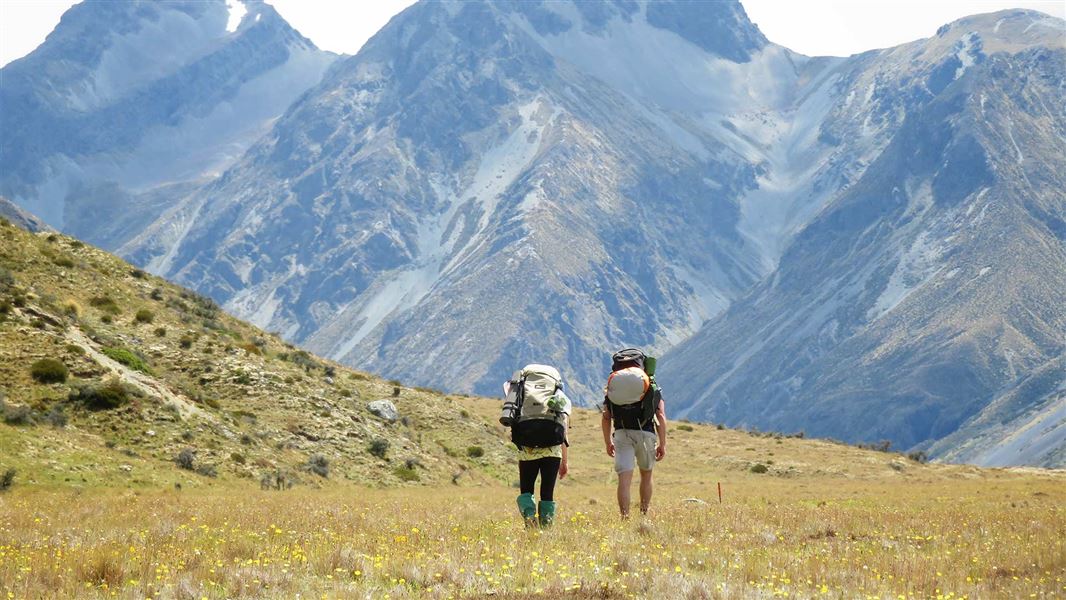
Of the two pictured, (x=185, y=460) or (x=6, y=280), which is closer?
(x=185, y=460)

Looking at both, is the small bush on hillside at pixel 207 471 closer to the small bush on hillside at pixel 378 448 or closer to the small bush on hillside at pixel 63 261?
the small bush on hillside at pixel 378 448

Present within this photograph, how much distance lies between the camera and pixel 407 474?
4475 centimetres

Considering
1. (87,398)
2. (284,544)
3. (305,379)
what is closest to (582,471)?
(305,379)

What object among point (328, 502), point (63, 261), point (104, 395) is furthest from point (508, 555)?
point (63, 261)

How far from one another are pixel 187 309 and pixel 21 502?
31726 mm

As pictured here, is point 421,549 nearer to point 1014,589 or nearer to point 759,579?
point 759,579

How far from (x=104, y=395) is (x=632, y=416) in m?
22.7

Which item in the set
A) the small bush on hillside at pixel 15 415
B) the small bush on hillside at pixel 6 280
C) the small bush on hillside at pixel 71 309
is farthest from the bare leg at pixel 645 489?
the small bush on hillside at pixel 71 309

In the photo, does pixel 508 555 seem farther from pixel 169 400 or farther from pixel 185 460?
pixel 169 400

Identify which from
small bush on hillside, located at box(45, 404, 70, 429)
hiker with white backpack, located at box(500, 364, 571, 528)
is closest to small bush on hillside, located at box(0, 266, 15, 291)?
small bush on hillside, located at box(45, 404, 70, 429)

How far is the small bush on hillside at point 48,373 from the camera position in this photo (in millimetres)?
35938

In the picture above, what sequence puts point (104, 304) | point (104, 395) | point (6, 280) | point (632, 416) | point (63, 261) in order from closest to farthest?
point (632, 416) → point (104, 395) → point (6, 280) → point (104, 304) → point (63, 261)

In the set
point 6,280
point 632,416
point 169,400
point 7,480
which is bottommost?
point 7,480

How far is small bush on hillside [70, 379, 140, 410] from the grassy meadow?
10.5m
